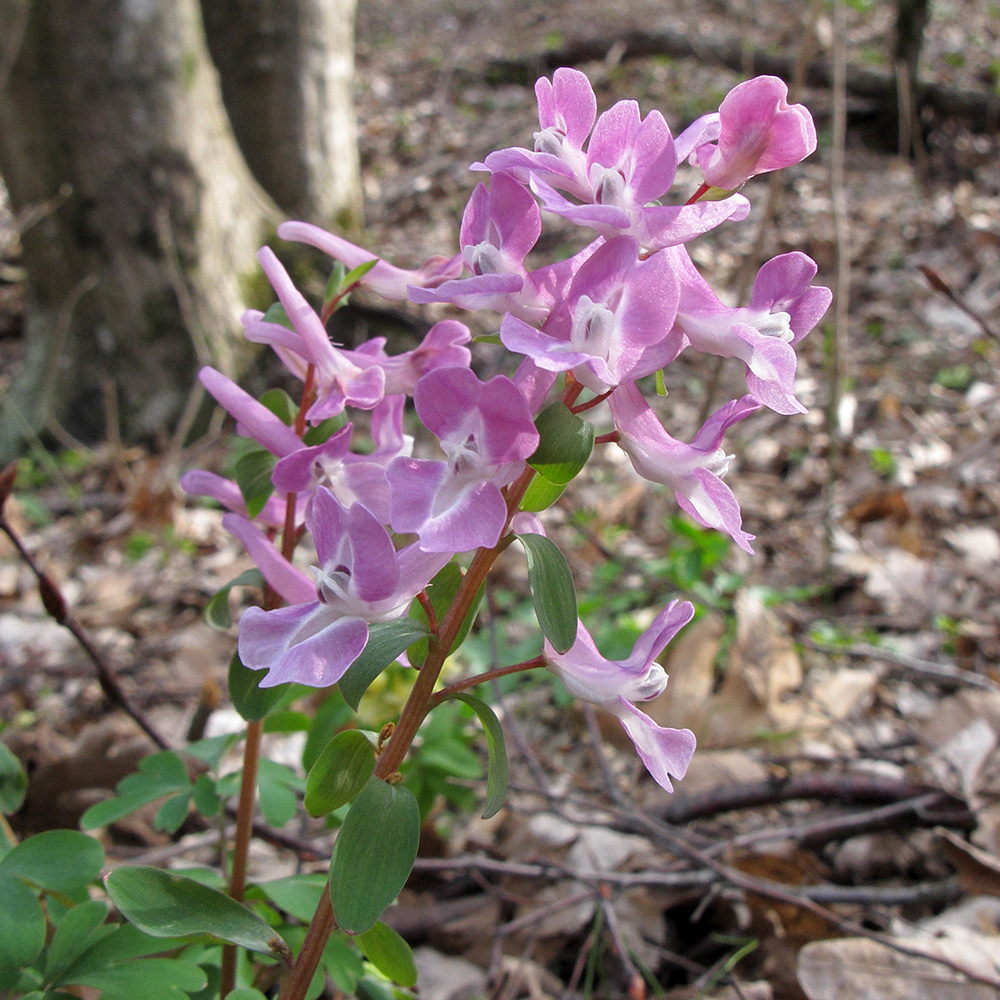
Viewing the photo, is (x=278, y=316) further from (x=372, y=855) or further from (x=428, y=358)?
(x=372, y=855)

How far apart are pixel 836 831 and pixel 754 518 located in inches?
79.5

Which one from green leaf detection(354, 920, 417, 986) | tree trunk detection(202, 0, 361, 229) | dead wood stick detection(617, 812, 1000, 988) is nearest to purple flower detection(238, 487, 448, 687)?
green leaf detection(354, 920, 417, 986)

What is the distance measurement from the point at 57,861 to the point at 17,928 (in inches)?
4.3

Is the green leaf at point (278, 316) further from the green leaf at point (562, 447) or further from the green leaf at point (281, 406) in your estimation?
the green leaf at point (562, 447)

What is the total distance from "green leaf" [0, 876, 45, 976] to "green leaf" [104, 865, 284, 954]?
251mm

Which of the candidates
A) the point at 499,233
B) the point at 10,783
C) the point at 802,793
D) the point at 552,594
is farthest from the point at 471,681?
the point at 802,793

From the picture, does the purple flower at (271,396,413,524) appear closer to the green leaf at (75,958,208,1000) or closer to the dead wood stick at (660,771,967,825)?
the green leaf at (75,958,208,1000)

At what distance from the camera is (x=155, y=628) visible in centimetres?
344

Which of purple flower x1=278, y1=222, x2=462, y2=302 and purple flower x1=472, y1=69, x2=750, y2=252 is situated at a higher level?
purple flower x1=472, y1=69, x2=750, y2=252

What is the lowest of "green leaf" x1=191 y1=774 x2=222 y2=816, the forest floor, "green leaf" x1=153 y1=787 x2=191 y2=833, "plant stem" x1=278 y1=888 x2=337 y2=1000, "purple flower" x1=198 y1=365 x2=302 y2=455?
the forest floor

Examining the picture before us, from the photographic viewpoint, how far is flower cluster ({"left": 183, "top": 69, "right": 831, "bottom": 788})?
32.3 inches

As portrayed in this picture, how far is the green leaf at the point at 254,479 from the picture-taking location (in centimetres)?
115

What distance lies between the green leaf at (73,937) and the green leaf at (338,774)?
1.35ft

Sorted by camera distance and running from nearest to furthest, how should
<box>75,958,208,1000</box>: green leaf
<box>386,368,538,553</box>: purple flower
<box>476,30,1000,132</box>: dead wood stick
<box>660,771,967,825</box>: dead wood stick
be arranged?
1. <box>386,368,538,553</box>: purple flower
2. <box>75,958,208,1000</box>: green leaf
3. <box>660,771,967,825</box>: dead wood stick
4. <box>476,30,1000,132</box>: dead wood stick
